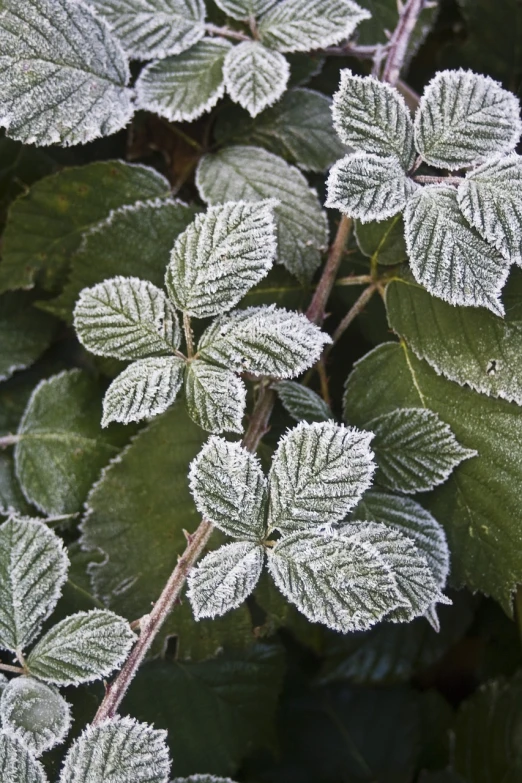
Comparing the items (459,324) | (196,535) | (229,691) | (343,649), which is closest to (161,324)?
(196,535)

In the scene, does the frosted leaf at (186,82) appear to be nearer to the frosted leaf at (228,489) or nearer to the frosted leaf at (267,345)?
the frosted leaf at (267,345)

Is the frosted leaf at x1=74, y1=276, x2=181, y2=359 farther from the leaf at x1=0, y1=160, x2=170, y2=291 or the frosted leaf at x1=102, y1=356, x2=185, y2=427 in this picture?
the leaf at x1=0, y1=160, x2=170, y2=291

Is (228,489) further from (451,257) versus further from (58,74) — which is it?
(58,74)

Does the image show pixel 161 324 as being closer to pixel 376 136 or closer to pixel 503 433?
pixel 376 136

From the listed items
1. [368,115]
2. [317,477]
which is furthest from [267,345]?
[368,115]

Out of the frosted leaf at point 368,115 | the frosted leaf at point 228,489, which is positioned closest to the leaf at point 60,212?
the frosted leaf at point 368,115

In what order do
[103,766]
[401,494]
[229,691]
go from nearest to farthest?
[103,766], [401,494], [229,691]
